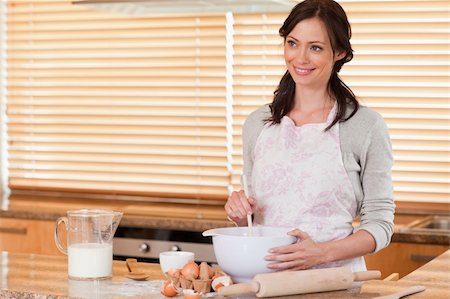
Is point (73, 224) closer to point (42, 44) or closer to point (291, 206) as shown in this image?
point (291, 206)

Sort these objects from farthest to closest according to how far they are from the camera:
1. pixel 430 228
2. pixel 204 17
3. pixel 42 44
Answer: pixel 42 44 < pixel 204 17 < pixel 430 228

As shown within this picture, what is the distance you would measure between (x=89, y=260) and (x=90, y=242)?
0.17 feet

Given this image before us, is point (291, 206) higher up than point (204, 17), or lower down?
lower down

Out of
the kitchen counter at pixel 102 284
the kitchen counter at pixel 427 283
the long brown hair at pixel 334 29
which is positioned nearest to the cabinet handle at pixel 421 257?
the kitchen counter at pixel 427 283

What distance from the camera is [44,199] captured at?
14.8 feet

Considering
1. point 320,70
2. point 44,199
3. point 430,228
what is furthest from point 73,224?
point 44,199

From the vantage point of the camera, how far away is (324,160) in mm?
2516

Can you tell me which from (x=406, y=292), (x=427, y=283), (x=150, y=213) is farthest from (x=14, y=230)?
(x=406, y=292)

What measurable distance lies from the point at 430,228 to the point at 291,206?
4.89 ft

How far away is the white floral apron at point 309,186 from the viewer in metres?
2.50

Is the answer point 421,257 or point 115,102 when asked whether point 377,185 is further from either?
point 115,102

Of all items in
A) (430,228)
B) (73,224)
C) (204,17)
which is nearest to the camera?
(73,224)

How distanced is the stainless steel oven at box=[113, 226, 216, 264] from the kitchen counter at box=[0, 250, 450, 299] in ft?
3.66

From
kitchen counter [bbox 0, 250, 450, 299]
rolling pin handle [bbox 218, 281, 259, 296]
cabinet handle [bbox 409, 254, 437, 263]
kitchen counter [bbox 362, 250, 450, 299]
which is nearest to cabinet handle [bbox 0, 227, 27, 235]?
kitchen counter [bbox 0, 250, 450, 299]
